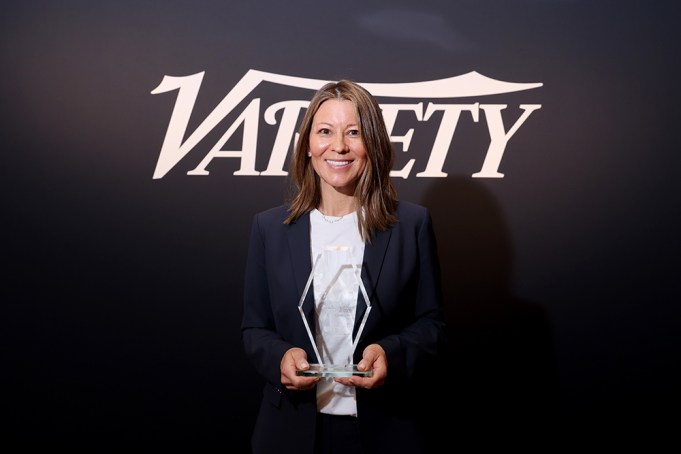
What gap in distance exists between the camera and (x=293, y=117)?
259 centimetres

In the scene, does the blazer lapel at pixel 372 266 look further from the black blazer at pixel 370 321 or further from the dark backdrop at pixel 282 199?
the dark backdrop at pixel 282 199

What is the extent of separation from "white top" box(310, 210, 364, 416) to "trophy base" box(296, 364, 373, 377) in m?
0.06

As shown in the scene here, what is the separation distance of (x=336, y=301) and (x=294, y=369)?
0.19 meters

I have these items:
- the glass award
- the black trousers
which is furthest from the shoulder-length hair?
the black trousers

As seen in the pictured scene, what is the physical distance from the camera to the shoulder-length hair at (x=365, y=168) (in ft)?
5.07

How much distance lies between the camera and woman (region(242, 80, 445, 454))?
57.0 inches

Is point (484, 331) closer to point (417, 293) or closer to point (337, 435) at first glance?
point (417, 293)

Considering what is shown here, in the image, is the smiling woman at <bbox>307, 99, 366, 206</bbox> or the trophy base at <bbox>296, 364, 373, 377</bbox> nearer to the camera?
the trophy base at <bbox>296, 364, 373, 377</bbox>

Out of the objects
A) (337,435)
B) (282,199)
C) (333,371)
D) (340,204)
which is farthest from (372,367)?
(282,199)

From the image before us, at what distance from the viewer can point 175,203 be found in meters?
2.62

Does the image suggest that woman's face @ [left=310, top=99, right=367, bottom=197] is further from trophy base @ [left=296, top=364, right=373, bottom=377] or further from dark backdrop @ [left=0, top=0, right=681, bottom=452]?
dark backdrop @ [left=0, top=0, right=681, bottom=452]
